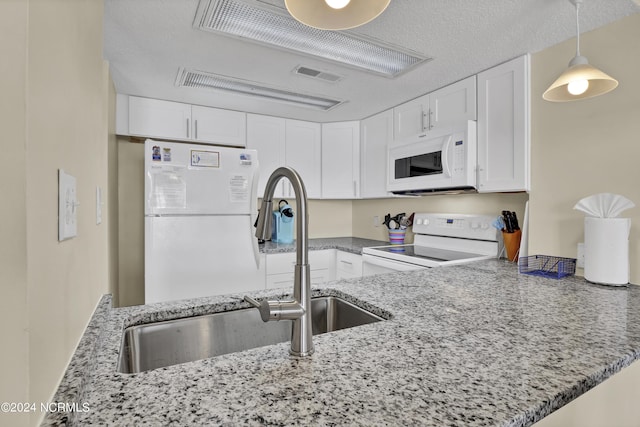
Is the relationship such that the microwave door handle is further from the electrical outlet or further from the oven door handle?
the electrical outlet

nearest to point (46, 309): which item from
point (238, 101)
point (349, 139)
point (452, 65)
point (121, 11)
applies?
point (121, 11)

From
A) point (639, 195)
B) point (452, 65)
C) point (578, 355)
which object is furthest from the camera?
point (452, 65)

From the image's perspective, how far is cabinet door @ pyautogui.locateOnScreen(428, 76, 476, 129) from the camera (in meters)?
2.16

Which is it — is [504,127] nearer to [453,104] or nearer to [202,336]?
[453,104]

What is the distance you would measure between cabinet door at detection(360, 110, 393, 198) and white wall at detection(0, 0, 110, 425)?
2.53m

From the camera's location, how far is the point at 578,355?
2.42ft

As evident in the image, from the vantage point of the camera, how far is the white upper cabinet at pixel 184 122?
2576 mm

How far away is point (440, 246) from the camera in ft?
8.78

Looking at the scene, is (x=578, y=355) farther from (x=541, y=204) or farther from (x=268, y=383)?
(x=541, y=204)

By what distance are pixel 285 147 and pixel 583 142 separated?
230 cm

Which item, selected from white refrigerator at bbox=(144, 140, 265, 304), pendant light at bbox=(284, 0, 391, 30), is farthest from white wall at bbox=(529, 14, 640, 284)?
white refrigerator at bbox=(144, 140, 265, 304)

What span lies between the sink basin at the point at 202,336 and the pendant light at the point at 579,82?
3.98ft

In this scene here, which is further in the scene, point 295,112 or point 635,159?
point 295,112

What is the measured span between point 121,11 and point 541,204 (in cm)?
238
